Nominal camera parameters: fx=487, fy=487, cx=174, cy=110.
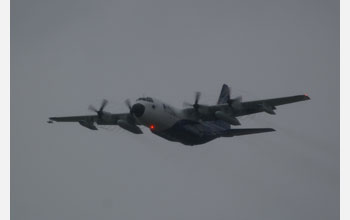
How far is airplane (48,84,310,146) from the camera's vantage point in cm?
4041

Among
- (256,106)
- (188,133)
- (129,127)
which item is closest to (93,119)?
(129,127)

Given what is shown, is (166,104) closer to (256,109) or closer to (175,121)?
(175,121)

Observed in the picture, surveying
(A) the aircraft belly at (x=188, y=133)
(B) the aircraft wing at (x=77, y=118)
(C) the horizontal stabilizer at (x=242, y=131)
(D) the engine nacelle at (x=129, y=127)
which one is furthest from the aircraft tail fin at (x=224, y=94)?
(B) the aircraft wing at (x=77, y=118)

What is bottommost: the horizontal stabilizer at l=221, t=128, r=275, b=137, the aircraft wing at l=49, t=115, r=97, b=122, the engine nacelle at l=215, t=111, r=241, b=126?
the aircraft wing at l=49, t=115, r=97, b=122

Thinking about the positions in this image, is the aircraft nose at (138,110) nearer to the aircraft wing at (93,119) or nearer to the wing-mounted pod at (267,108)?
the aircraft wing at (93,119)

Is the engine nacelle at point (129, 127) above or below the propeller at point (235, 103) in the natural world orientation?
below

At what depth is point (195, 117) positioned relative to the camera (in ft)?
144

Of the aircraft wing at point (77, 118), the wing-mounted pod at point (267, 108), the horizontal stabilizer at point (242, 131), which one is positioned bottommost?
the aircraft wing at point (77, 118)

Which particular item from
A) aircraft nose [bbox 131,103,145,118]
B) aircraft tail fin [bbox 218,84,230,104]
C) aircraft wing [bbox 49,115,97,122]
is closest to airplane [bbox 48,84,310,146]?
aircraft nose [bbox 131,103,145,118]

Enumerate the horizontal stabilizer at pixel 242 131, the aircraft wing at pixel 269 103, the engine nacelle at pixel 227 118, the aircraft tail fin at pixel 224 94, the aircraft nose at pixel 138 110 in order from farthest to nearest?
the aircraft tail fin at pixel 224 94 < the horizontal stabilizer at pixel 242 131 < the engine nacelle at pixel 227 118 < the aircraft nose at pixel 138 110 < the aircraft wing at pixel 269 103

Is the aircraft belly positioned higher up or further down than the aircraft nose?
further down

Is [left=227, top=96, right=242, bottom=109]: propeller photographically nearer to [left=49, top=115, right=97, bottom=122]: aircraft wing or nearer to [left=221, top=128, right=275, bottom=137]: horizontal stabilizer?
[left=221, top=128, right=275, bottom=137]: horizontal stabilizer

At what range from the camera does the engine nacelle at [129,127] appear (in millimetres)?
44875

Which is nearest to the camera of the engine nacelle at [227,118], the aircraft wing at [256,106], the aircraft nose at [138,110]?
the aircraft wing at [256,106]
